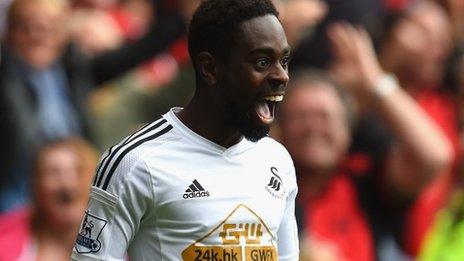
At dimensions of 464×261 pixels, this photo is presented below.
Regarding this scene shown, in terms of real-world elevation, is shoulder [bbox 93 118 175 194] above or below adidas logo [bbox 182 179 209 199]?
above

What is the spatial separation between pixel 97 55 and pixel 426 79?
216cm

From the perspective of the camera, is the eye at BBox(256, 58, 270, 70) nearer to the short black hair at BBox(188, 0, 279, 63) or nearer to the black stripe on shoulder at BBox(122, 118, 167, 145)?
the short black hair at BBox(188, 0, 279, 63)

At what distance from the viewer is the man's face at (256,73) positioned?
388cm

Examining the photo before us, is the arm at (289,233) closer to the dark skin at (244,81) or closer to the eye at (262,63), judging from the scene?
the dark skin at (244,81)

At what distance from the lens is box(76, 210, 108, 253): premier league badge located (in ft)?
12.7

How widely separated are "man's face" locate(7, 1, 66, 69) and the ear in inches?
126

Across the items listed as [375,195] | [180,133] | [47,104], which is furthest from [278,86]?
[47,104]

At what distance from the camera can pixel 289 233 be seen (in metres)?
4.31

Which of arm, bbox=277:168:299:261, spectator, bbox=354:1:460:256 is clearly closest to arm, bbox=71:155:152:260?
arm, bbox=277:168:299:261

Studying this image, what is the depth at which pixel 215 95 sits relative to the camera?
3.99 metres

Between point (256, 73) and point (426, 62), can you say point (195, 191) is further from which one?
point (426, 62)

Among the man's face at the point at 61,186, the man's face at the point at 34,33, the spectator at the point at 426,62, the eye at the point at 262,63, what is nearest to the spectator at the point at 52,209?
the man's face at the point at 61,186

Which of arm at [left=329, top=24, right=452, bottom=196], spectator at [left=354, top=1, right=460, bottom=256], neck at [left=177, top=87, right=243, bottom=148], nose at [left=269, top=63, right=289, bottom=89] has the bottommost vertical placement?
spectator at [left=354, top=1, right=460, bottom=256]

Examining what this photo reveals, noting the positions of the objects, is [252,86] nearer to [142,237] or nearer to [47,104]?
[142,237]
